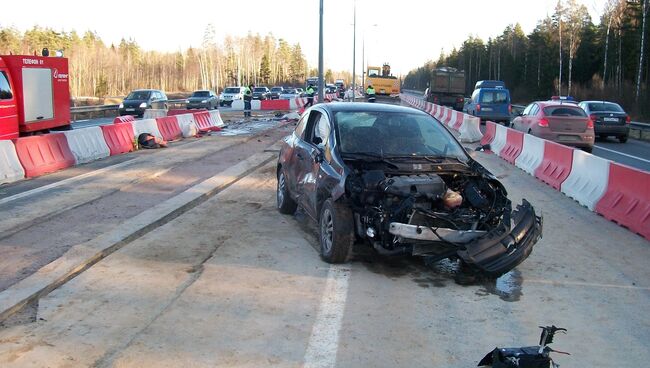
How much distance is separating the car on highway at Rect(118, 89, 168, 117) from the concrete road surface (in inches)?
1015

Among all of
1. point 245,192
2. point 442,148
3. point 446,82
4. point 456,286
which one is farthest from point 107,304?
point 446,82

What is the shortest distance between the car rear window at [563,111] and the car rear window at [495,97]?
12.0 m

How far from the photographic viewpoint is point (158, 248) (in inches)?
269


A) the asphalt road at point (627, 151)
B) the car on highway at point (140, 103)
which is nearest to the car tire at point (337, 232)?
the asphalt road at point (627, 151)

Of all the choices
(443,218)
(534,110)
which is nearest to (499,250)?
(443,218)

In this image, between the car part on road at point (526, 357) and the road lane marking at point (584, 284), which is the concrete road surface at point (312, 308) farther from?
the car part on road at point (526, 357)

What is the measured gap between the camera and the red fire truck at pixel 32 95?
1474 cm

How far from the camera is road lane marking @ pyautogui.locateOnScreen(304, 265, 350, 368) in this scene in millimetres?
4125

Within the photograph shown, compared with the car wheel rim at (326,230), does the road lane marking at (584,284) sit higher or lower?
lower

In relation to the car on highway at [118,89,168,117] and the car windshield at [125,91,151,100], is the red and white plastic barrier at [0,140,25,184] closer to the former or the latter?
the car on highway at [118,89,168,117]

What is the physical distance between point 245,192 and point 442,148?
4519 mm

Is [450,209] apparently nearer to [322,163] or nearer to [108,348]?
[322,163]

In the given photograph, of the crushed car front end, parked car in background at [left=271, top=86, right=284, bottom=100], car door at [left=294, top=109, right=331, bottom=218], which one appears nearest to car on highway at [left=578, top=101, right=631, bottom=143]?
car door at [left=294, top=109, right=331, bottom=218]

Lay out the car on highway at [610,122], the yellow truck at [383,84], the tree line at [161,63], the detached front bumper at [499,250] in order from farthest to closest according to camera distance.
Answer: the tree line at [161,63]
the yellow truck at [383,84]
the car on highway at [610,122]
the detached front bumper at [499,250]
